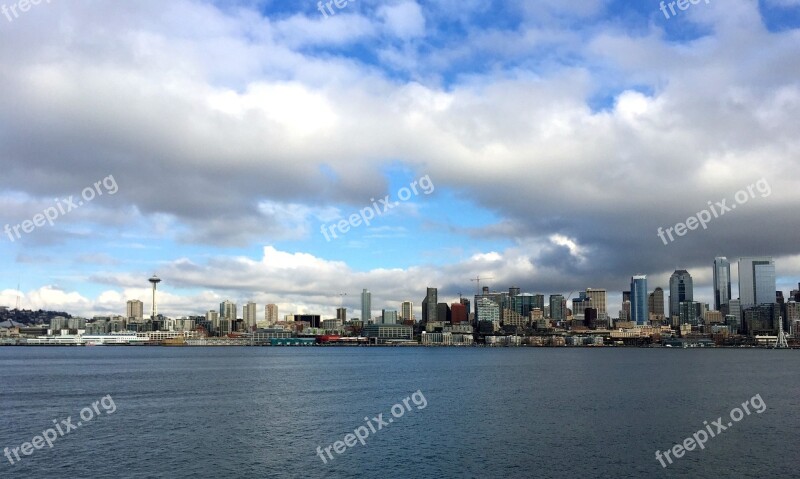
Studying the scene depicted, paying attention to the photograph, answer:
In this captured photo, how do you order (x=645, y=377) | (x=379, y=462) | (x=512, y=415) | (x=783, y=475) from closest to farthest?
(x=783, y=475) < (x=379, y=462) < (x=512, y=415) < (x=645, y=377)

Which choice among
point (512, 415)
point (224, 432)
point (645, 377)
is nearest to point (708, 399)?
point (512, 415)

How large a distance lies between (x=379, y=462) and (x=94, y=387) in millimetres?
65453

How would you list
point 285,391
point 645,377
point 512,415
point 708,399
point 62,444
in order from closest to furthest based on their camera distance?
point 62,444 → point 512,415 → point 708,399 → point 285,391 → point 645,377

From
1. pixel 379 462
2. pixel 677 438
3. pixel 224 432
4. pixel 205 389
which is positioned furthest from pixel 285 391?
pixel 677 438

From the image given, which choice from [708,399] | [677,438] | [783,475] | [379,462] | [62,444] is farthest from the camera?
[708,399]

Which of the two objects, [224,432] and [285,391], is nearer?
[224,432]

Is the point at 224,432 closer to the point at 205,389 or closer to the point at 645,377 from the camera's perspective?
the point at 205,389

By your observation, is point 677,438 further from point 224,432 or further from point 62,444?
point 62,444

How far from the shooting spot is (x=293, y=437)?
54.6m

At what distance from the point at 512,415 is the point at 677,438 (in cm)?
1750

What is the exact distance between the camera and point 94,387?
9462 centimetres

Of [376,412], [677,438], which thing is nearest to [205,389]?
[376,412]

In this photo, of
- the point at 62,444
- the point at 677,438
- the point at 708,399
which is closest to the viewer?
the point at 62,444

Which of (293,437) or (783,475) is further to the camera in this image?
(293,437)
